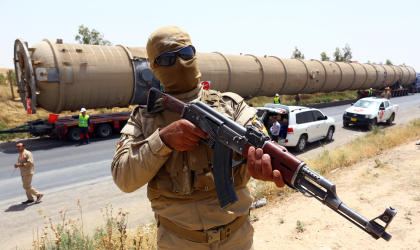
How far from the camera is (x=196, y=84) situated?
2426 mm

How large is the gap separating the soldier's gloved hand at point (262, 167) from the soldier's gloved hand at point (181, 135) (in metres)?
0.38

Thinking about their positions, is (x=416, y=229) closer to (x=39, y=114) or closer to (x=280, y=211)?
(x=280, y=211)

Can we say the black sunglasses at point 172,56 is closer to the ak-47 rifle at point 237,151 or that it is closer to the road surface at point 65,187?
the ak-47 rifle at point 237,151

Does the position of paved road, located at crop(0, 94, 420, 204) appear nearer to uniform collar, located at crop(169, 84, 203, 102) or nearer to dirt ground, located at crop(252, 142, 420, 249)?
dirt ground, located at crop(252, 142, 420, 249)

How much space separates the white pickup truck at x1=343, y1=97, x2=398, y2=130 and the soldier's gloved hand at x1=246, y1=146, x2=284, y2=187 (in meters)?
14.1

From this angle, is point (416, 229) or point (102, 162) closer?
point (416, 229)

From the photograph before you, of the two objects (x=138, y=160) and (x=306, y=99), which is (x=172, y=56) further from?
(x=306, y=99)

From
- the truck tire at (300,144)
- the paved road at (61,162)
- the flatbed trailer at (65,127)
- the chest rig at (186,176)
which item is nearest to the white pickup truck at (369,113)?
the paved road at (61,162)

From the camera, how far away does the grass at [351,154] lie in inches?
247

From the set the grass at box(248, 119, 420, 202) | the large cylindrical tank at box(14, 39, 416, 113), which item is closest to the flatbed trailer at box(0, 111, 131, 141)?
the large cylindrical tank at box(14, 39, 416, 113)

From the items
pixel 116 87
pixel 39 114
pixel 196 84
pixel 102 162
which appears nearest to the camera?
pixel 196 84

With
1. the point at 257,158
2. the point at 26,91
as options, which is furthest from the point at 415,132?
the point at 26,91

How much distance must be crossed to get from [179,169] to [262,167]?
64 centimetres

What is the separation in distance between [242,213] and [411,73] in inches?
1773
